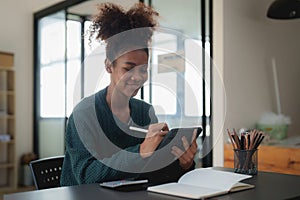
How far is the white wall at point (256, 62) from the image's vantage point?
2.85 metres

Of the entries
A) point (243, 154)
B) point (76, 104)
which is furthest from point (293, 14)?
point (76, 104)

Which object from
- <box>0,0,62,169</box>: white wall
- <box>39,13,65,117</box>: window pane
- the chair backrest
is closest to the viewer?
→ the chair backrest

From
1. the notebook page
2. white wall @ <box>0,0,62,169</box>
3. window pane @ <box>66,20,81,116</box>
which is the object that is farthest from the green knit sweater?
white wall @ <box>0,0,62,169</box>

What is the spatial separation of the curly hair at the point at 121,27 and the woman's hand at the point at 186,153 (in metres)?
0.32

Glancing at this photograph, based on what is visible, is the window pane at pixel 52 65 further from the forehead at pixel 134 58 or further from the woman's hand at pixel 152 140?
the woman's hand at pixel 152 140

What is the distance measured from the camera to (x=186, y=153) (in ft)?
Answer: 3.73

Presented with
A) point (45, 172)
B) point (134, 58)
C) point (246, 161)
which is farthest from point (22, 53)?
point (246, 161)

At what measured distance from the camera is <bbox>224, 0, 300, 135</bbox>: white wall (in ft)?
9.34

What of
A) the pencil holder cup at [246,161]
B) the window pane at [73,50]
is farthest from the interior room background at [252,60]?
the window pane at [73,50]

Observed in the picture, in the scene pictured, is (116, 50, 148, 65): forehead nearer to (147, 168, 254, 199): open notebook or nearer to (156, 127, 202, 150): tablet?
(156, 127, 202, 150): tablet

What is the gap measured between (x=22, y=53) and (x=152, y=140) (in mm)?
4210

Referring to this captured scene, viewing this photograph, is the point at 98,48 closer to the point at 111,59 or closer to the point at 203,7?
the point at 111,59

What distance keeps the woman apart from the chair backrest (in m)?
0.24

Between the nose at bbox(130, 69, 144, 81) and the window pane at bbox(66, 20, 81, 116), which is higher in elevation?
the window pane at bbox(66, 20, 81, 116)
